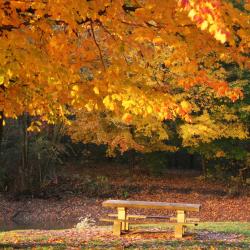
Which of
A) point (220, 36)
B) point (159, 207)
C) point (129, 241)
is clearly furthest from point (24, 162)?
point (220, 36)

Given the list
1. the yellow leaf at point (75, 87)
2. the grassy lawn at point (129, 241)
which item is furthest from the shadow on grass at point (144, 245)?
the yellow leaf at point (75, 87)

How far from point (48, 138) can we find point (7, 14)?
54.3ft

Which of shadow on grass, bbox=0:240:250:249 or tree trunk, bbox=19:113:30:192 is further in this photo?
tree trunk, bbox=19:113:30:192

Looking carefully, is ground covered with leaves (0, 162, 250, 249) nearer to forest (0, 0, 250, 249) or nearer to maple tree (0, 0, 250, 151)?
forest (0, 0, 250, 249)

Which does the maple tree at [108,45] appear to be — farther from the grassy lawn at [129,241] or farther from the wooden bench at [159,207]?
the wooden bench at [159,207]

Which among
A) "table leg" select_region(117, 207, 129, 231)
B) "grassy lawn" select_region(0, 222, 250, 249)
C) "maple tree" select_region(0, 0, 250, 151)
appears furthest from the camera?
"table leg" select_region(117, 207, 129, 231)

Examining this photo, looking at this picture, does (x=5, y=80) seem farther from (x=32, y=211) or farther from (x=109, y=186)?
(x=109, y=186)

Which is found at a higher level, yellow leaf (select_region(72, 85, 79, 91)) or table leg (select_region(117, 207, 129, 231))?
yellow leaf (select_region(72, 85, 79, 91))

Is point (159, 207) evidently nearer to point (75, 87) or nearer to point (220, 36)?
point (75, 87)

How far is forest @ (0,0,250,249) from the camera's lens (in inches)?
238

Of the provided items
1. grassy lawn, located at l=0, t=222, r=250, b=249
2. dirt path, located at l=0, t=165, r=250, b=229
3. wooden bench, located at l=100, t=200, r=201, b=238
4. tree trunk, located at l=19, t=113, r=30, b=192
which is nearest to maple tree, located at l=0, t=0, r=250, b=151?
grassy lawn, located at l=0, t=222, r=250, b=249

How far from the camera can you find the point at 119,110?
721 cm

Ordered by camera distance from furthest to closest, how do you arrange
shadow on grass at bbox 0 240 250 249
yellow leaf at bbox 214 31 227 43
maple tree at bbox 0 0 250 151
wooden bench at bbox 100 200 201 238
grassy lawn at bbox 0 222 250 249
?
wooden bench at bbox 100 200 201 238, grassy lawn at bbox 0 222 250 249, shadow on grass at bbox 0 240 250 249, maple tree at bbox 0 0 250 151, yellow leaf at bbox 214 31 227 43

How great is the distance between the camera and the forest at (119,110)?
6055mm
